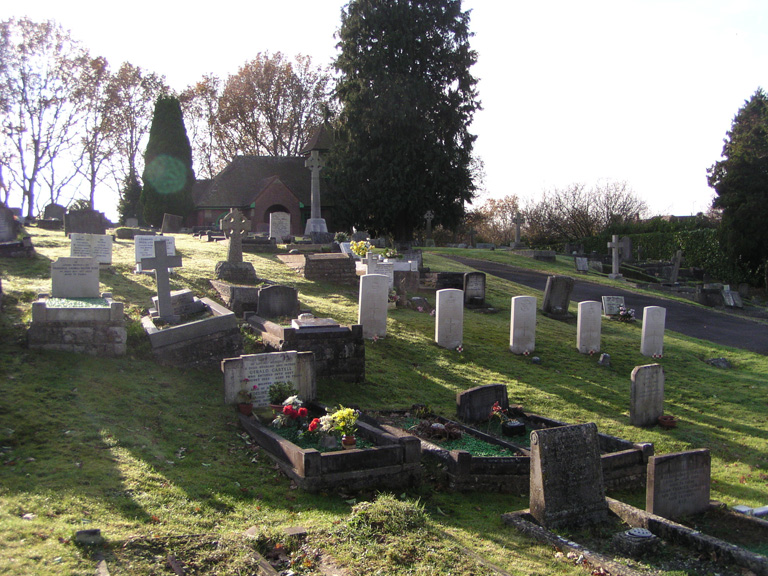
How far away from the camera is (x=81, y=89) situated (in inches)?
1606

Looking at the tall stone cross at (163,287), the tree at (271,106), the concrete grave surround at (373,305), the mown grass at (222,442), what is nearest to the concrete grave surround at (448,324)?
the mown grass at (222,442)

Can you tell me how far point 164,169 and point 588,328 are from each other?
28.7m

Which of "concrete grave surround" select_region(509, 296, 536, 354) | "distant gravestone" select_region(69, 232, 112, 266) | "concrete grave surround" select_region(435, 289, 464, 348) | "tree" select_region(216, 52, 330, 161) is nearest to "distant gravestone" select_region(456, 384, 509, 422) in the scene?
"concrete grave surround" select_region(435, 289, 464, 348)

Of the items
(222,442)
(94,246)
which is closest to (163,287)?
(222,442)

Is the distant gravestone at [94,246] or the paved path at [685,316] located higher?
the distant gravestone at [94,246]

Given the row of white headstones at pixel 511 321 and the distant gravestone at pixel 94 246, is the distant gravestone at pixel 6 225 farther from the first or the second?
the row of white headstones at pixel 511 321

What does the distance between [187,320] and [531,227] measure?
155ft

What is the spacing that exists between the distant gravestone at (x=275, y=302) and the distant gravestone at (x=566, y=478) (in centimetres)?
702

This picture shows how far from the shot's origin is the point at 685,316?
2388cm

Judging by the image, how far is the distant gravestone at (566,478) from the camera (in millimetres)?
6844

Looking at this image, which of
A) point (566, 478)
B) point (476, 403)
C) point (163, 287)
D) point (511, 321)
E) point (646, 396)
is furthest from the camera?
point (511, 321)

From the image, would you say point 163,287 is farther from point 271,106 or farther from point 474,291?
point 271,106

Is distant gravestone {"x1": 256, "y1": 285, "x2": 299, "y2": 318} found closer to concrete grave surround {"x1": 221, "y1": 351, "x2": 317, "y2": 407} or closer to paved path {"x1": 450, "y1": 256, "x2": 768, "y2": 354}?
concrete grave surround {"x1": 221, "y1": 351, "x2": 317, "y2": 407}

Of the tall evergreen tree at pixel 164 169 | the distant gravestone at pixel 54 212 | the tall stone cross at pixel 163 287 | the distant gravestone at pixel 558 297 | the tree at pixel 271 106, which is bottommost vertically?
the distant gravestone at pixel 558 297
